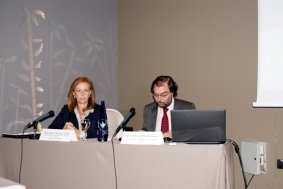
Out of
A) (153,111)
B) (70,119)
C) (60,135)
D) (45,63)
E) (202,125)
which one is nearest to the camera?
(202,125)

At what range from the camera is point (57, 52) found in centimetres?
339

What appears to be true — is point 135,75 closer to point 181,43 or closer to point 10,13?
point 181,43

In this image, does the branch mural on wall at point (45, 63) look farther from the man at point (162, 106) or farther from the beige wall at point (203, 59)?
the man at point (162, 106)

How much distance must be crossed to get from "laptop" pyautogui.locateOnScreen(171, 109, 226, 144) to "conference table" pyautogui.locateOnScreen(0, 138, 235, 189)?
0.26 feet

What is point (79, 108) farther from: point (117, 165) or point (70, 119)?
point (117, 165)

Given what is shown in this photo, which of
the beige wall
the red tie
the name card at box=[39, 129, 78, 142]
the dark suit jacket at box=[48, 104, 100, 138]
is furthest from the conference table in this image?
the beige wall

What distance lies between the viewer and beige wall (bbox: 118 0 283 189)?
2988mm

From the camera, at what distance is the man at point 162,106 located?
8.95 feet

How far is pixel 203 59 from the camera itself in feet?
11.0

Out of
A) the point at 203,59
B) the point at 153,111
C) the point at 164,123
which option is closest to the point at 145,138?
the point at 164,123

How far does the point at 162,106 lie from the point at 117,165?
0.99 meters

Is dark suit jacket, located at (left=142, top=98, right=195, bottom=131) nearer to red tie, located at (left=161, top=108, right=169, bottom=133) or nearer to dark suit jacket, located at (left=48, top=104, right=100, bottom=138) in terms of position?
red tie, located at (left=161, top=108, right=169, bottom=133)

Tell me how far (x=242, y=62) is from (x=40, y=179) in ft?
6.81

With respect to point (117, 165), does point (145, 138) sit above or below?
above
